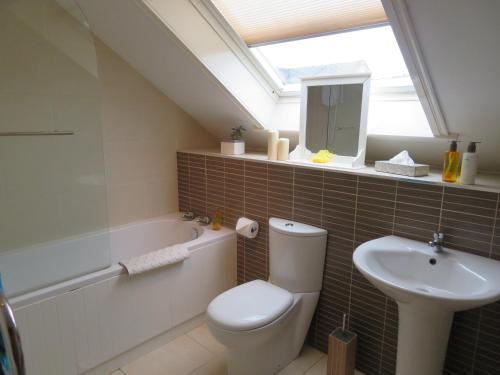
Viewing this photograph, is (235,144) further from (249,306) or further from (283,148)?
(249,306)

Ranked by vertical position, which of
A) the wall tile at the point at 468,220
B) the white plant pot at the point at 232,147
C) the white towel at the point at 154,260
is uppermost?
the white plant pot at the point at 232,147

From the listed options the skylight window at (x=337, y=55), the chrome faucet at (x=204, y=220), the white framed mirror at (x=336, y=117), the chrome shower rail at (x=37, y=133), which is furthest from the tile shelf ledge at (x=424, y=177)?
the chrome shower rail at (x=37, y=133)

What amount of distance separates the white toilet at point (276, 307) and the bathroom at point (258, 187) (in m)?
0.01

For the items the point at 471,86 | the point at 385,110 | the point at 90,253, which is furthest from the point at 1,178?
the point at 471,86

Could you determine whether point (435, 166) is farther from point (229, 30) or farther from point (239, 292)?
point (229, 30)

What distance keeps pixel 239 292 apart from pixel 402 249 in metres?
0.88

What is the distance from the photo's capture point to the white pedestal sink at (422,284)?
4.14 ft

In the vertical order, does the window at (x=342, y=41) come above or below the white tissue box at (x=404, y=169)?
above

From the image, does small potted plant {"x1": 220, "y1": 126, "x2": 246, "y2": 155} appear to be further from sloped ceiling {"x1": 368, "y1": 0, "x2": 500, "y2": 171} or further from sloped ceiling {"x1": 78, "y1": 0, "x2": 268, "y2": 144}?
sloped ceiling {"x1": 368, "y1": 0, "x2": 500, "y2": 171}

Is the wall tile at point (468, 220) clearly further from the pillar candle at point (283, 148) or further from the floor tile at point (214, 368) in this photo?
the floor tile at point (214, 368)

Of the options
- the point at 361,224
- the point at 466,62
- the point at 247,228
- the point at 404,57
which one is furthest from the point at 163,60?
the point at 466,62

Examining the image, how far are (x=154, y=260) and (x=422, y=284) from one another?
1423 millimetres

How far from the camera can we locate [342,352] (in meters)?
1.81

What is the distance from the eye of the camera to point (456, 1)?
1.17 m
